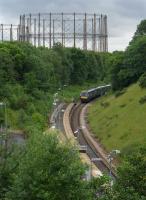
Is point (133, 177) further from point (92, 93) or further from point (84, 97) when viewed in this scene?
point (92, 93)

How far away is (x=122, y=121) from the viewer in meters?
90.5

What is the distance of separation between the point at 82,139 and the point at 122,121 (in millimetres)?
6052

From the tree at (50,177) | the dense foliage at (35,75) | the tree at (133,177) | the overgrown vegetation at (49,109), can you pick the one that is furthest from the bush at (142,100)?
the tree at (133,177)

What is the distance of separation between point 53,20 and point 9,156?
5616 inches

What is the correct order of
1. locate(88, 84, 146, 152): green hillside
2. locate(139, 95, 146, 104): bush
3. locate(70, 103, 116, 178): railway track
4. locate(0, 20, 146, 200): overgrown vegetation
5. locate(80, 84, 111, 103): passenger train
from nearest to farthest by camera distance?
locate(0, 20, 146, 200): overgrown vegetation
locate(70, 103, 116, 178): railway track
locate(88, 84, 146, 152): green hillside
locate(139, 95, 146, 104): bush
locate(80, 84, 111, 103): passenger train

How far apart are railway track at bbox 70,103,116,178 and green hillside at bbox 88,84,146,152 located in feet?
6.15

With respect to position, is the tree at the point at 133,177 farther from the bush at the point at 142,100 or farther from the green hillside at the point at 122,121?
the bush at the point at 142,100

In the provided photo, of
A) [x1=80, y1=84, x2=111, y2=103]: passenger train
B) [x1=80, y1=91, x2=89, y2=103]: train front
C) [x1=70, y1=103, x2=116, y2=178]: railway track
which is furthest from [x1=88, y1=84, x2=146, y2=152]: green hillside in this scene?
[x1=80, y1=84, x2=111, y2=103]: passenger train

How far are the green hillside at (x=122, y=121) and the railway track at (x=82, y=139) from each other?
1.88m

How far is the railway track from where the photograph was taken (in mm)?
73406

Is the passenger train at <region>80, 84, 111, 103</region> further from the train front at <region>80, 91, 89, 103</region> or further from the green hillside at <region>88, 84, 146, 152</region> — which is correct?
the green hillside at <region>88, 84, 146, 152</region>

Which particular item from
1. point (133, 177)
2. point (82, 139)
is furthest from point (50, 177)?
point (82, 139)

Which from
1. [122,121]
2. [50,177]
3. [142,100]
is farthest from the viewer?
[142,100]

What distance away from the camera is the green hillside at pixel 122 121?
265ft
